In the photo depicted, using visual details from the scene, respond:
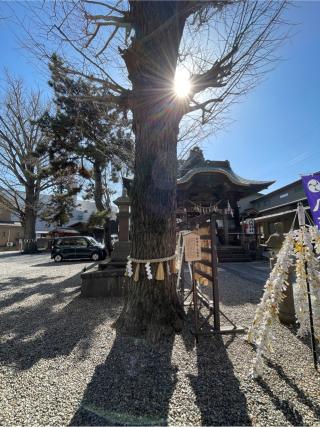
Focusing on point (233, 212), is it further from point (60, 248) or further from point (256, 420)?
point (256, 420)

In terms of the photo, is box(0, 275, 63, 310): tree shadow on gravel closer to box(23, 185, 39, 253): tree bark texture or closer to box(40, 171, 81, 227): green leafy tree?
box(40, 171, 81, 227): green leafy tree

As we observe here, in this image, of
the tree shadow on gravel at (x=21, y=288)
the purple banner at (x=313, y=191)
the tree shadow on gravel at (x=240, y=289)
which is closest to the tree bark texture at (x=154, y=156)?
the tree shadow on gravel at (x=240, y=289)

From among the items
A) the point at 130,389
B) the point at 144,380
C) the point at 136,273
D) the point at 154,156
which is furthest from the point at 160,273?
the point at 154,156

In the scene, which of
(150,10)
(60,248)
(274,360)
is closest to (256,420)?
(274,360)

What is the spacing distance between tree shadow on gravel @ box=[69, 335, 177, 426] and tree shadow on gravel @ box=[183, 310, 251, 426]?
0.26m

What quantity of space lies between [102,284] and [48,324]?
1.75 m

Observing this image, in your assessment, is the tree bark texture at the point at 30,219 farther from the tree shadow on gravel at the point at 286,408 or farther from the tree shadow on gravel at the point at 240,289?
the tree shadow on gravel at the point at 286,408

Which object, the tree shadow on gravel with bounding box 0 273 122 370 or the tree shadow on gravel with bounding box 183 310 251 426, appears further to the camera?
the tree shadow on gravel with bounding box 0 273 122 370

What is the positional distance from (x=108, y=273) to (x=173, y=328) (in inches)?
107

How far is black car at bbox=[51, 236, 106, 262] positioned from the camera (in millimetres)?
13836

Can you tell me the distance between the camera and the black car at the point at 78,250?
13.8 meters

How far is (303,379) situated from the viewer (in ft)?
6.77

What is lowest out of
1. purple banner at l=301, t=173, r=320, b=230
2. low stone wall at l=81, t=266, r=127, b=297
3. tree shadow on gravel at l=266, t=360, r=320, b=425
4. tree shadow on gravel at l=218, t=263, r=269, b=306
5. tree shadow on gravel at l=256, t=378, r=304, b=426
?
tree shadow on gravel at l=218, t=263, r=269, b=306

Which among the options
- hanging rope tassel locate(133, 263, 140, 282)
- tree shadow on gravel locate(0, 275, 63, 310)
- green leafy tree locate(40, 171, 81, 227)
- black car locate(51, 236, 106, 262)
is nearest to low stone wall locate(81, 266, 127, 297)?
tree shadow on gravel locate(0, 275, 63, 310)
